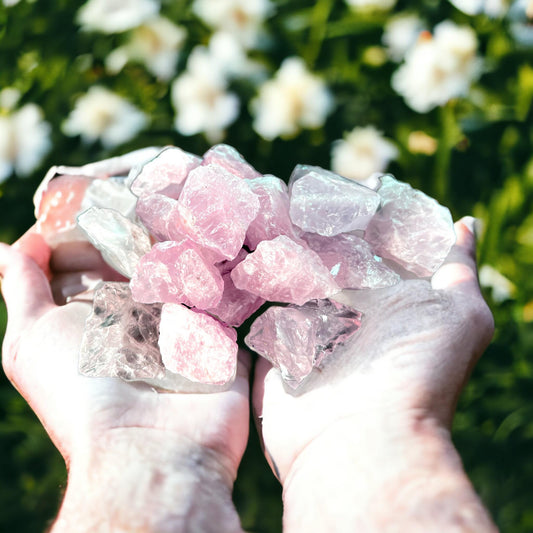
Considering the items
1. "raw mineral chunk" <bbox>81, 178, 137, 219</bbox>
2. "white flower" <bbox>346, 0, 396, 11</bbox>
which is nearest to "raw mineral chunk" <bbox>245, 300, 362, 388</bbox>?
"raw mineral chunk" <bbox>81, 178, 137, 219</bbox>

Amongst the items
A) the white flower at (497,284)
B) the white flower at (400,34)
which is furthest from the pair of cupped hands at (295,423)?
the white flower at (400,34)

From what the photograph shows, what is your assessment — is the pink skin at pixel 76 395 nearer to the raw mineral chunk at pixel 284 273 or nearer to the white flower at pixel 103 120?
the raw mineral chunk at pixel 284 273

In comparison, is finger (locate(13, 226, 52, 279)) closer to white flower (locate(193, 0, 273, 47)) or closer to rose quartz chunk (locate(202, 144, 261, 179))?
rose quartz chunk (locate(202, 144, 261, 179))

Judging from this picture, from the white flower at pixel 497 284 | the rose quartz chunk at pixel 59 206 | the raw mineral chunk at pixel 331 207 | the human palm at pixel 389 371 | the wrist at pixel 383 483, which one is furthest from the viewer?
the white flower at pixel 497 284

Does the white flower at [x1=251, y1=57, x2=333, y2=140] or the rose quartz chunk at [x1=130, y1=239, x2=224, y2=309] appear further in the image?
the white flower at [x1=251, y1=57, x2=333, y2=140]

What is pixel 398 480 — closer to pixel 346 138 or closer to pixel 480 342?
pixel 480 342

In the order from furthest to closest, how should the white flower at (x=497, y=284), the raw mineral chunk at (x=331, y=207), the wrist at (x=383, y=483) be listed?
the white flower at (x=497, y=284) → the raw mineral chunk at (x=331, y=207) → the wrist at (x=383, y=483)

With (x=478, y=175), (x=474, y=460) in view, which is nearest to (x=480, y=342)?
(x=474, y=460)
